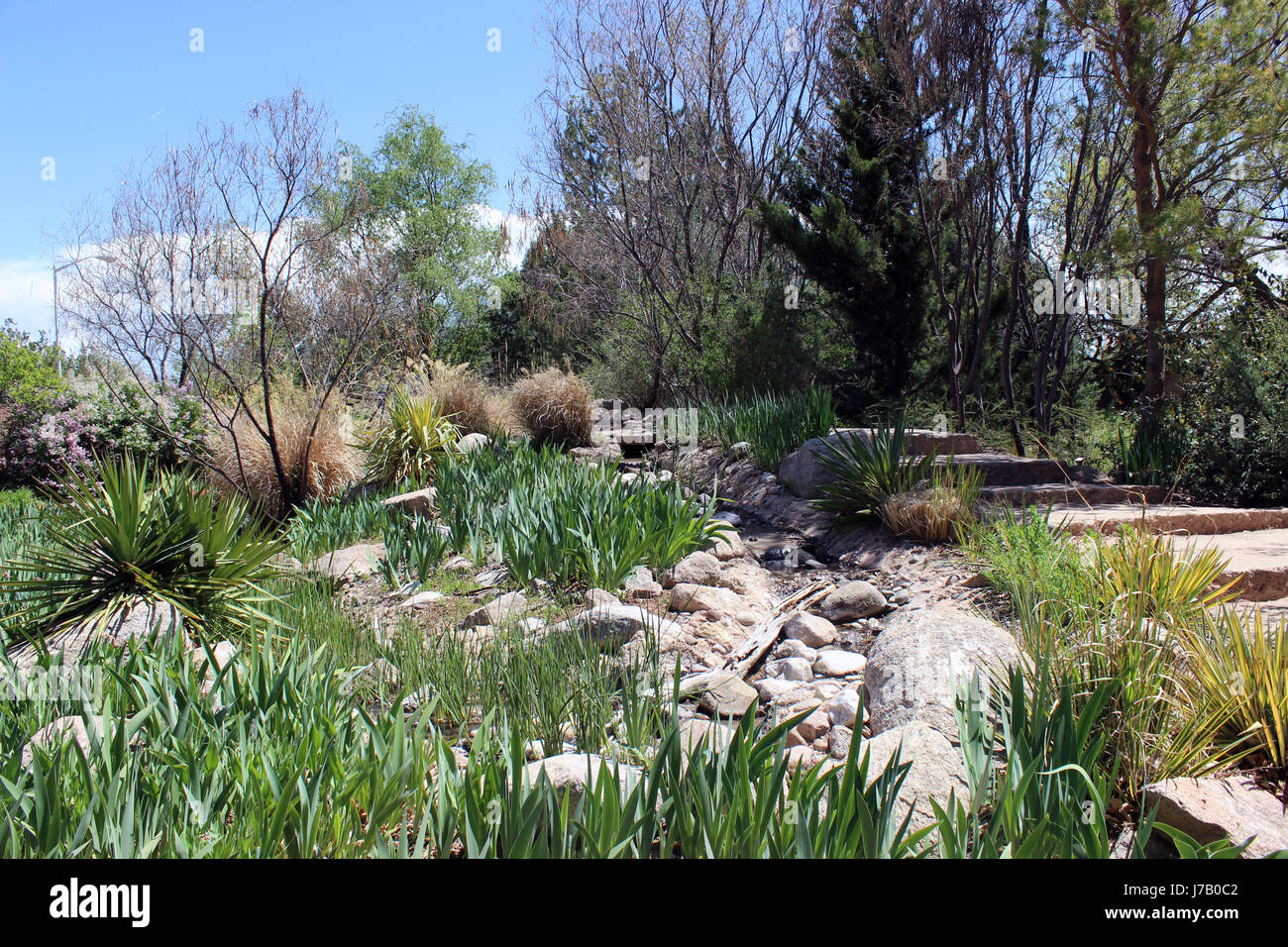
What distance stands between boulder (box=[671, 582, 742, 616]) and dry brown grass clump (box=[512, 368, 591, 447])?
744 cm

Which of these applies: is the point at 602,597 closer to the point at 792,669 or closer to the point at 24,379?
the point at 792,669

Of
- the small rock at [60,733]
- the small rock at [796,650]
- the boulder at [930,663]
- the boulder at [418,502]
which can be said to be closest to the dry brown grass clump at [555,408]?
the boulder at [418,502]

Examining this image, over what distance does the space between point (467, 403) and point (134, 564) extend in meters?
8.03

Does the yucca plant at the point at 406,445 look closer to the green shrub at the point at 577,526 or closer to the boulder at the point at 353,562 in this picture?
the green shrub at the point at 577,526

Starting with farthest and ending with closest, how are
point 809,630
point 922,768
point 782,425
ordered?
point 782,425 < point 809,630 < point 922,768

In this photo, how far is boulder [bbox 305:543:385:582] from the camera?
5626mm

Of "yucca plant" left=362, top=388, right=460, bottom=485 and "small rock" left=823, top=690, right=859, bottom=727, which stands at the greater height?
"yucca plant" left=362, top=388, right=460, bottom=485

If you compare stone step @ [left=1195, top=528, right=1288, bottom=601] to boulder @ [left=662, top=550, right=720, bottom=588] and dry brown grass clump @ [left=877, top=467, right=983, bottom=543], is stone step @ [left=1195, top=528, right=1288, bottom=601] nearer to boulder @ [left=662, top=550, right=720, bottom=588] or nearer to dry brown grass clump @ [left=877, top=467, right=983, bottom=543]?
dry brown grass clump @ [left=877, top=467, right=983, bottom=543]

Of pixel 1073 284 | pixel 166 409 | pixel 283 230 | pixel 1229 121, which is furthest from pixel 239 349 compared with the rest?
pixel 1229 121

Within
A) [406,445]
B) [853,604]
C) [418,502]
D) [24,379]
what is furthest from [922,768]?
[24,379]

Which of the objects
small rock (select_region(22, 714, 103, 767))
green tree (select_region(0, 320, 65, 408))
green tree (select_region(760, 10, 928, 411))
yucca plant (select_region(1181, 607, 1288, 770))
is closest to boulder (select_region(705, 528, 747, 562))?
yucca plant (select_region(1181, 607, 1288, 770))

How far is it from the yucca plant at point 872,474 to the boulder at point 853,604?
1552mm

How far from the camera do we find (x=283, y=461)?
28.7ft

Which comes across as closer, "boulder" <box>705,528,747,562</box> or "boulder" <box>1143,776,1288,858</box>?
"boulder" <box>1143,776,1288,858</box>
